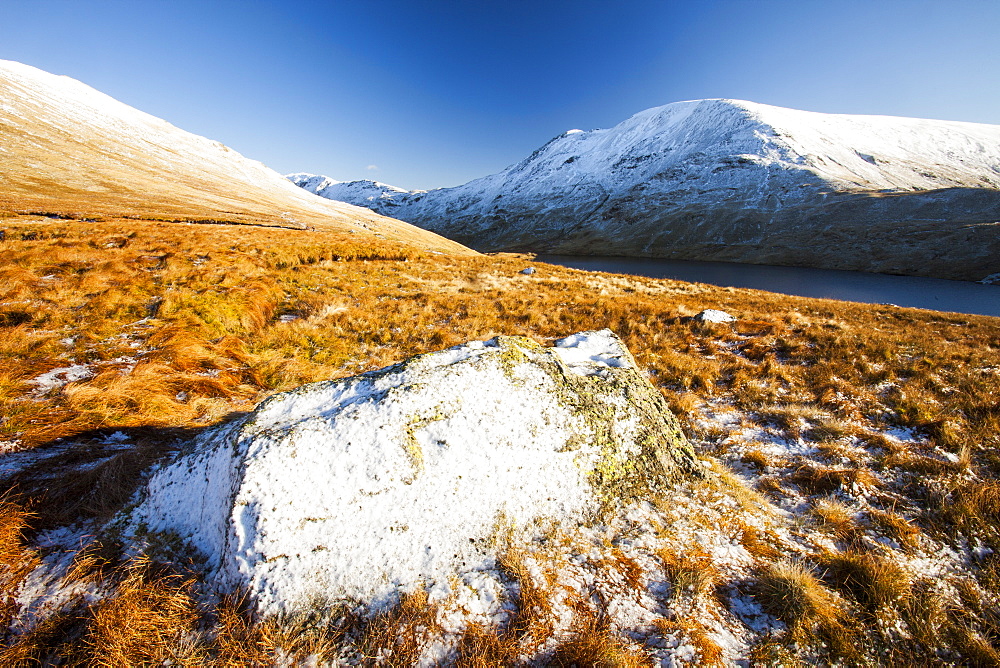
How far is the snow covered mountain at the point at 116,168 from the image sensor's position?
4116 cm

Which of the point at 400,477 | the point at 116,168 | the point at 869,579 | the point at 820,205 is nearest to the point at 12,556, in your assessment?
the point at 400,477

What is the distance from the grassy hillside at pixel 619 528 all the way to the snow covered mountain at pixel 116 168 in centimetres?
3635

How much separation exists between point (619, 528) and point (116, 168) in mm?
91612

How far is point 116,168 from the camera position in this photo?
5891 cm

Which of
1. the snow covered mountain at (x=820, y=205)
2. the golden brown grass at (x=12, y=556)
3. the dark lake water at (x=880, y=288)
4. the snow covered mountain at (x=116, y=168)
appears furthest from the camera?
the snow covered mountain at (x=820, y=205)

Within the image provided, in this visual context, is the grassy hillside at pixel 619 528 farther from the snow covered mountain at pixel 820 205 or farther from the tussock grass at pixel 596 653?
the snow covered mountain at pixel 820 205

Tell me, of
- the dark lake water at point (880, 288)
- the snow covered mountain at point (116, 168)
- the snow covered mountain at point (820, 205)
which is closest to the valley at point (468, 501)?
the snow covered mountain at point (116, 168)

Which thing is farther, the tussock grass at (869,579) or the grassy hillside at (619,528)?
the tussock grass at (869,579)

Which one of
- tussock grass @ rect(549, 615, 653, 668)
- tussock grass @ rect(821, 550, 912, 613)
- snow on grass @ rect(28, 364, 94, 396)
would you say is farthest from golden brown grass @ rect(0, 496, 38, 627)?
tussock grass @ rect(821, 550, 912, 613)

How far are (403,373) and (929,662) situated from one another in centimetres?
533

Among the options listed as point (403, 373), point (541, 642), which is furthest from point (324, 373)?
point (541, 642)

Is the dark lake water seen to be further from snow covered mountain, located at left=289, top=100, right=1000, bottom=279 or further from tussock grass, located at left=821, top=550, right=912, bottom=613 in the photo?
tussock grass, located at left=821, top=550, right=912, bottom=613

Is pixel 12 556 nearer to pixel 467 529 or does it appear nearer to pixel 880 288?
pixel 467 529

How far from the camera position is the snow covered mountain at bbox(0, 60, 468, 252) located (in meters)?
41.2
